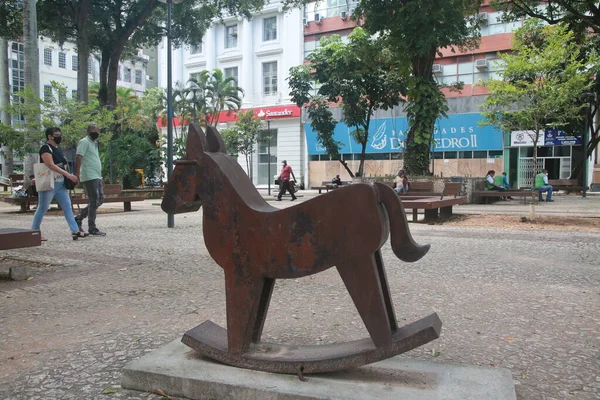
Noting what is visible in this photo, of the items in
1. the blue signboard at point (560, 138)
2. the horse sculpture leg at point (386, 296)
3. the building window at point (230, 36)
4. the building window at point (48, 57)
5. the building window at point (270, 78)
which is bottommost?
the horse sculpture leg at point (386, 296)

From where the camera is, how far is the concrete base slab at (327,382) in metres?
2.24

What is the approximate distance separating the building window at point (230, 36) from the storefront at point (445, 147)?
12.6 metres

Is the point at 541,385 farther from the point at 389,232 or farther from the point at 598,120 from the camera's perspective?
the point at 598,120

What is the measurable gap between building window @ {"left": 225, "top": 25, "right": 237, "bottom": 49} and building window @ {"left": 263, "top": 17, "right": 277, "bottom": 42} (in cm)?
282

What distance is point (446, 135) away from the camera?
31125 mm

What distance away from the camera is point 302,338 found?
327cm

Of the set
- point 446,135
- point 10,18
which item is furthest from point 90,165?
point 446,135

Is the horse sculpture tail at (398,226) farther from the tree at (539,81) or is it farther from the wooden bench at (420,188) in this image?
the tree at (539,81)

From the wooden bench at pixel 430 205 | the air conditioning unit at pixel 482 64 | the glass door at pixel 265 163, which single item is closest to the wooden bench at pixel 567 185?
the air conditioning unit at pixel 482 64

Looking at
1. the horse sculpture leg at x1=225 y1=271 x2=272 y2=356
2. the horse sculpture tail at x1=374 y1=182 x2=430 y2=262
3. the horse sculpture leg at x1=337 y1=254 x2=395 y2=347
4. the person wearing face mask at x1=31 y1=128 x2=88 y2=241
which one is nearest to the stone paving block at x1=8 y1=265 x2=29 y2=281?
the person wearing face mask at x1=31 y1=128 x2=88 y2=241

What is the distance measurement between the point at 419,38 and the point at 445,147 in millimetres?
20454

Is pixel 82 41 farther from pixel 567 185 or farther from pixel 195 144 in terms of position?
pixel 567 185

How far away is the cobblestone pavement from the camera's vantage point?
9.06 feet

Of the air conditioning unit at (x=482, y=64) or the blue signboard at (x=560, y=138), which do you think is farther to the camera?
the air conditioning unit at (x=482, y=64)
